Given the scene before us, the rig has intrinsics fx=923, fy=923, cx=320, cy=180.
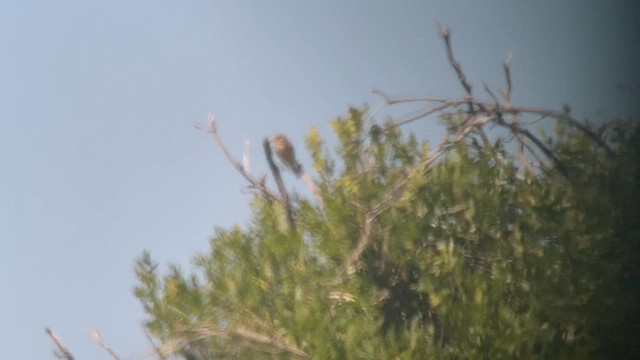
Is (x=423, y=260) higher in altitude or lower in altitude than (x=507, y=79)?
lower

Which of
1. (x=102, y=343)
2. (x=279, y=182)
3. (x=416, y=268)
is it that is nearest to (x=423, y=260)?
(x=416, y=268)

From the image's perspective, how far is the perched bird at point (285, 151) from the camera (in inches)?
45.9

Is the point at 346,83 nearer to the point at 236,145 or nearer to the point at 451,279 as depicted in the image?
the point at 236,145

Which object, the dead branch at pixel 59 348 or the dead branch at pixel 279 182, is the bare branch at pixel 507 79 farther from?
the dead branch at pixel 59 348

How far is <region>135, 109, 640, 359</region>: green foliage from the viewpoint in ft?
3.15

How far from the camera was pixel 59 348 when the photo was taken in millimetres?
1135

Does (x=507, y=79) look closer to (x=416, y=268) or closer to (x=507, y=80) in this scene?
(x=507, y=80)

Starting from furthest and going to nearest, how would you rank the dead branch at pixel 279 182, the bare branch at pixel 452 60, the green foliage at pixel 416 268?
the bare branch at pixel 452 60 < the dead branch at pixel 279 182 < the green foliage at pixel 416 268

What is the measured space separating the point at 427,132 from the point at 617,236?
0.26 m

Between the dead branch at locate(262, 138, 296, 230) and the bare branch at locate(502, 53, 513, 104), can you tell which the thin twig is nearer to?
the bare branch at locate(502, 53, 513, 104)

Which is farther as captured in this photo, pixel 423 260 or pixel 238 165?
pixel 238 165

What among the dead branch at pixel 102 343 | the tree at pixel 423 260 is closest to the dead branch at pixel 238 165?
the tree at pixel 423 260

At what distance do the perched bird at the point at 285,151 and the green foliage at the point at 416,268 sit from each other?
0.13 feet

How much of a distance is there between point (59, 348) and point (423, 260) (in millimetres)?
465
